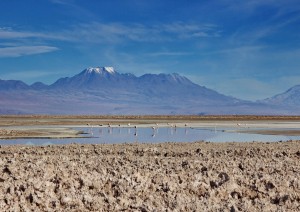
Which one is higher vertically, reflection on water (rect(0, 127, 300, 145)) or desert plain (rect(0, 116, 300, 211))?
desert plain (rect(0, 116, 300, 211))

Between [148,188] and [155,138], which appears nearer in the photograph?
[148,188]

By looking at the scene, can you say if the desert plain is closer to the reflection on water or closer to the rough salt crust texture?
the rough salt crust texture

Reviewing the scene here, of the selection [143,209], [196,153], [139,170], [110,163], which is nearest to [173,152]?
[196,153]

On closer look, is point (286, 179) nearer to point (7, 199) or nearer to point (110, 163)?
point (110, 163)

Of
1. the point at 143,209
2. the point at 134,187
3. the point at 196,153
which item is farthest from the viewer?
the point at 196,153

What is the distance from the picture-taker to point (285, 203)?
8586mm

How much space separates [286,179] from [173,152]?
8570mm

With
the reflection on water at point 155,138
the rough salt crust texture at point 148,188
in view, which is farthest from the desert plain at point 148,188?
the reflection on water at point 155,138

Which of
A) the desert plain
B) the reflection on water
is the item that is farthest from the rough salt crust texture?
the reflection on water

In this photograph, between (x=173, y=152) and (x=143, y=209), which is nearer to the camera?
(x=143, y=209)

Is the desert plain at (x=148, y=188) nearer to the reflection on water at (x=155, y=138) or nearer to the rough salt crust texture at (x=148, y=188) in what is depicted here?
the rough salt crust texture at (x=148, y=188)

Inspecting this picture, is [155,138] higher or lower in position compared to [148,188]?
lower

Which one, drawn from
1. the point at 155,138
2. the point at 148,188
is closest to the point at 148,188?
the point at 148,188

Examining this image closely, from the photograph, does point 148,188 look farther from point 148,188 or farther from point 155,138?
point 155,138
